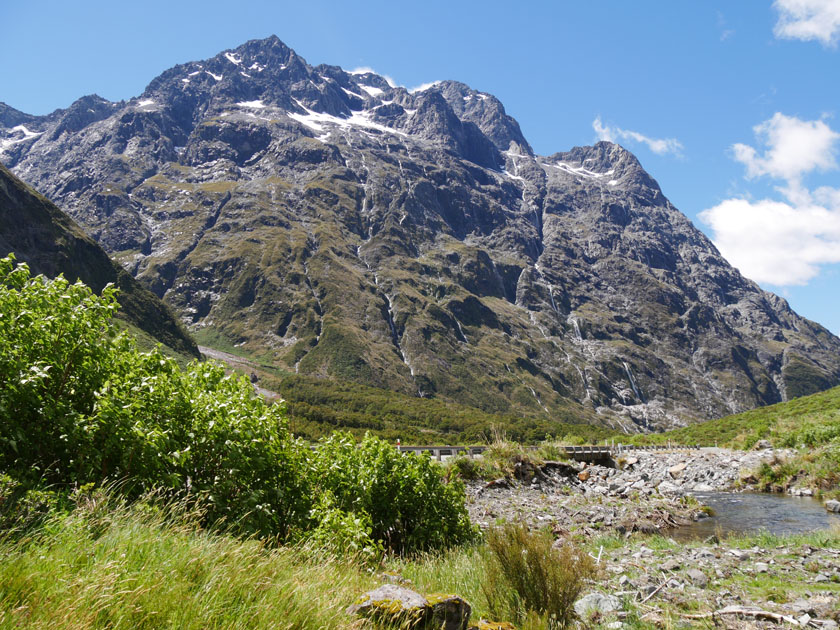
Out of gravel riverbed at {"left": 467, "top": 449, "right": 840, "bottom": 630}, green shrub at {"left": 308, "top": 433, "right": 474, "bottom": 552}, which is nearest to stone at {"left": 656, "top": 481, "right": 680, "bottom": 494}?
gravel riverbed at {"left": 467, "top": 449, "right": 840, "bottom": 630}

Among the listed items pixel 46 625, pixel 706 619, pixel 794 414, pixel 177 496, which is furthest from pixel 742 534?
pixel 794 414

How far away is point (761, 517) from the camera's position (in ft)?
52.9

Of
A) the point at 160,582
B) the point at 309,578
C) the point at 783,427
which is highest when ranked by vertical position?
the point at 783,427

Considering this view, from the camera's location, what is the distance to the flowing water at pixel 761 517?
13.8 metres

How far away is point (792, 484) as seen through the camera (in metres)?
21.4

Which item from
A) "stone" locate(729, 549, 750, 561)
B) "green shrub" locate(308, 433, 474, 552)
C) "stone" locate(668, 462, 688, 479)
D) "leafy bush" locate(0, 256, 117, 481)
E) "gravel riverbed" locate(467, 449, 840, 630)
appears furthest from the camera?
"stone" locate(668, 462, 688, 479)

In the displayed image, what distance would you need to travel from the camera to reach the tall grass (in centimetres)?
326

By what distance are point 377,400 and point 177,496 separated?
12274 cm

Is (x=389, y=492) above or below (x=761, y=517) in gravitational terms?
above

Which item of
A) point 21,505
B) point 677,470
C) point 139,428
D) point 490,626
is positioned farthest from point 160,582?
→ point 677,470

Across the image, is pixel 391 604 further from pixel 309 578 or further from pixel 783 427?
pixel 783 427

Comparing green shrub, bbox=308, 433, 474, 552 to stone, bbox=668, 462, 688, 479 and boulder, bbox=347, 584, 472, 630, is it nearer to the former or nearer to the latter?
boulder, bbox=347, 584, 472, 630

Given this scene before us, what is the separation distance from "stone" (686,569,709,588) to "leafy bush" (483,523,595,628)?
8.31 ft

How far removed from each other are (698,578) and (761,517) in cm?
1074
